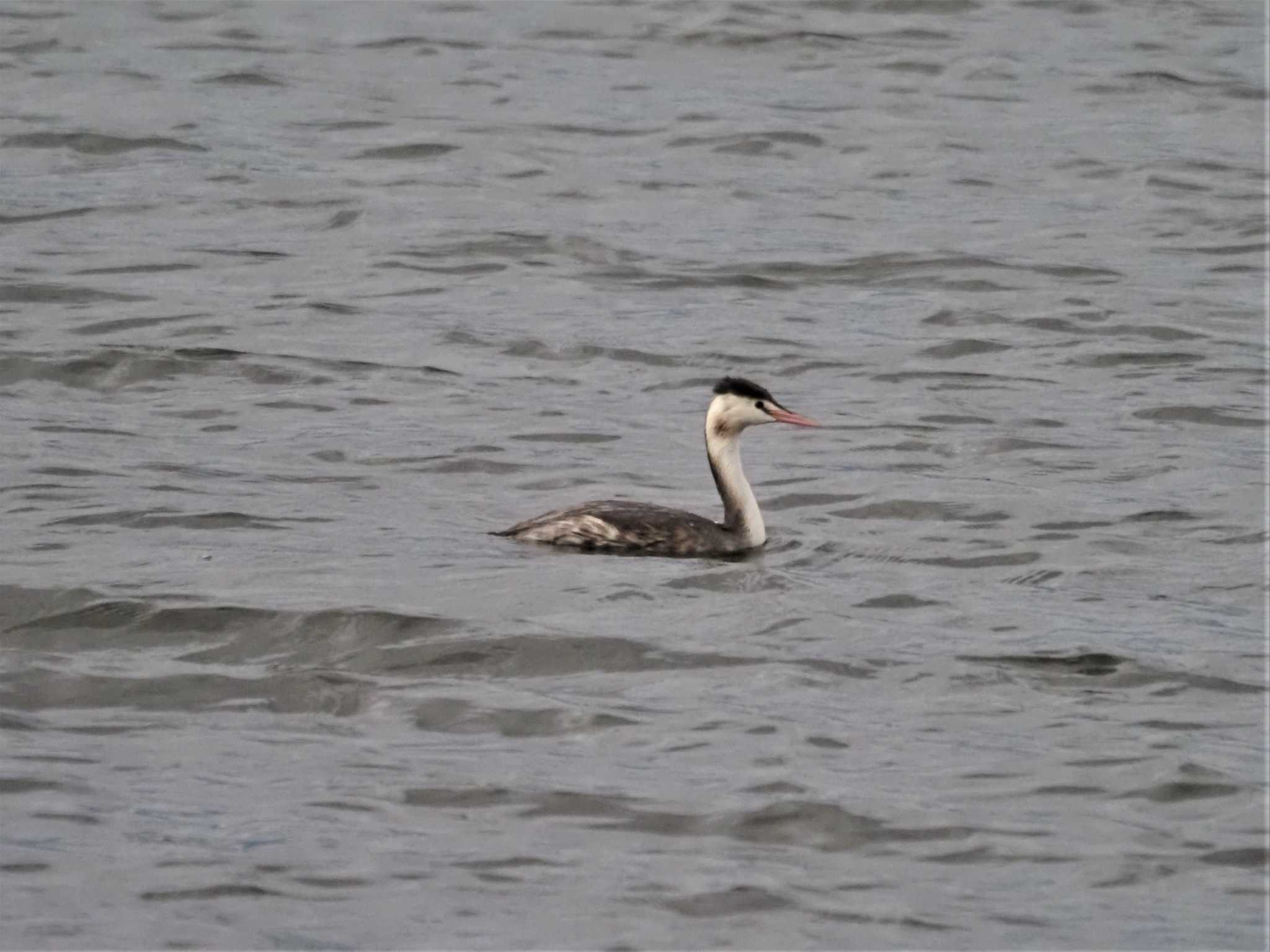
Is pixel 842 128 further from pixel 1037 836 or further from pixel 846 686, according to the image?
pixel 1037 836

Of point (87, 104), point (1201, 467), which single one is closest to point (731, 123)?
point (87, 104)

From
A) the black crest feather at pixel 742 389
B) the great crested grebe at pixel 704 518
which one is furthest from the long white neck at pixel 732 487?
the black crest feather at pixel 742 389

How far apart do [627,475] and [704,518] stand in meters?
1.33

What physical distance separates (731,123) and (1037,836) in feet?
49.0

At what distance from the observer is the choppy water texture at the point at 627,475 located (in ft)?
26.2

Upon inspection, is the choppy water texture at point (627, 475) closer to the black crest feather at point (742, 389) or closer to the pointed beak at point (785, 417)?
the pointed beak at point (785, 417)

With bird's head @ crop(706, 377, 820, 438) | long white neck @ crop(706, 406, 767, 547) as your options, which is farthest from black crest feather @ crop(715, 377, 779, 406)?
long white neck @ crop(706, 406, 767, 547)

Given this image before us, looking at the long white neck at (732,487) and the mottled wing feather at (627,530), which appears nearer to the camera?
the mottled wing feather at (627,530)

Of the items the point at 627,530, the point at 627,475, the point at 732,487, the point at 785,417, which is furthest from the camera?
the point at 627,475

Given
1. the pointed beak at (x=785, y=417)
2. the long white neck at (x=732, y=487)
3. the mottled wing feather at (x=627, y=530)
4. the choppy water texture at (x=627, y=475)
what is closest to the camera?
the choppy water texture at (x=627, y=475)

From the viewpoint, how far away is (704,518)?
12.0m

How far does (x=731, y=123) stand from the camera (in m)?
22.5

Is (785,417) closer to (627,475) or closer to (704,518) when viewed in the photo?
(704,518)

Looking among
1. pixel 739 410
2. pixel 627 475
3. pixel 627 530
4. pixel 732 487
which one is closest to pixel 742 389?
pixel 739 410
